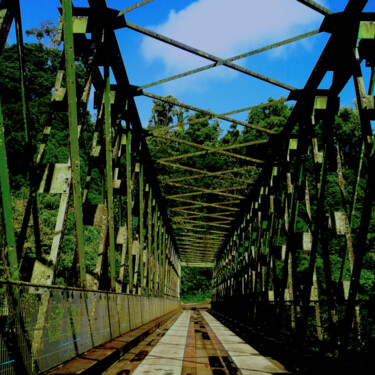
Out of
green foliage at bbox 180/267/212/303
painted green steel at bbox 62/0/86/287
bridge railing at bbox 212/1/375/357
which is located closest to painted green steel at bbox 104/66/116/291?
painted green steel at bbox 62/0/86/287

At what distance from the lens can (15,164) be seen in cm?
2353

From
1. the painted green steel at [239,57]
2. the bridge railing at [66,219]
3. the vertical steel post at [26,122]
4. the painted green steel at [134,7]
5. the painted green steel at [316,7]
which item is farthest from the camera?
the painted green steel at [239,57]

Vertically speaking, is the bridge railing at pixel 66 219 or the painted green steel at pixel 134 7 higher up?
the painted green steel at pixel 134 7

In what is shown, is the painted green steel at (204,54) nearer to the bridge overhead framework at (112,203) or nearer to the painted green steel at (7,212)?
the bridge overhead framework at (112,203)

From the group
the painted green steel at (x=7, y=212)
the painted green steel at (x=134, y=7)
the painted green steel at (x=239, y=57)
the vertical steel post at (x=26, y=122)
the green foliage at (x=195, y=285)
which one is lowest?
the green foliage at (x=195, y=285)

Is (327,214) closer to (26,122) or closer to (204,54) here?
(204,54)

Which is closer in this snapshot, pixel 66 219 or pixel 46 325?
pixel 46 325

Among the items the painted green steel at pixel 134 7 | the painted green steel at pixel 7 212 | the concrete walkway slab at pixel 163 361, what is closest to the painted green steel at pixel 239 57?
the painted green steel at pixel 134 7

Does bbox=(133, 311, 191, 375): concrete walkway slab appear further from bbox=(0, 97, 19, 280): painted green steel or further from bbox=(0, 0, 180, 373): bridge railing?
bbox=(0, 97, 19, 280): painted green steel

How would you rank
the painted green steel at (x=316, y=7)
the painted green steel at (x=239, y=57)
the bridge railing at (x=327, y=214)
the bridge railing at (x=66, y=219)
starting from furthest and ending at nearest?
the painted green steel at (x=239, y=57)
the painted green steel at (x=316, y=7)
the bridge railing at (x=327, y=214)
the bridge railing at (x=66, y=219)

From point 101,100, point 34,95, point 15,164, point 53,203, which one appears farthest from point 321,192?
point 34,95

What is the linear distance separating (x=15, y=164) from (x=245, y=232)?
51.4ft

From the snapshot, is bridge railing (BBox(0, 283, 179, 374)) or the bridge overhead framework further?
the bridge overhead framework

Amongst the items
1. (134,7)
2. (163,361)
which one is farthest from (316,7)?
(163,361)
